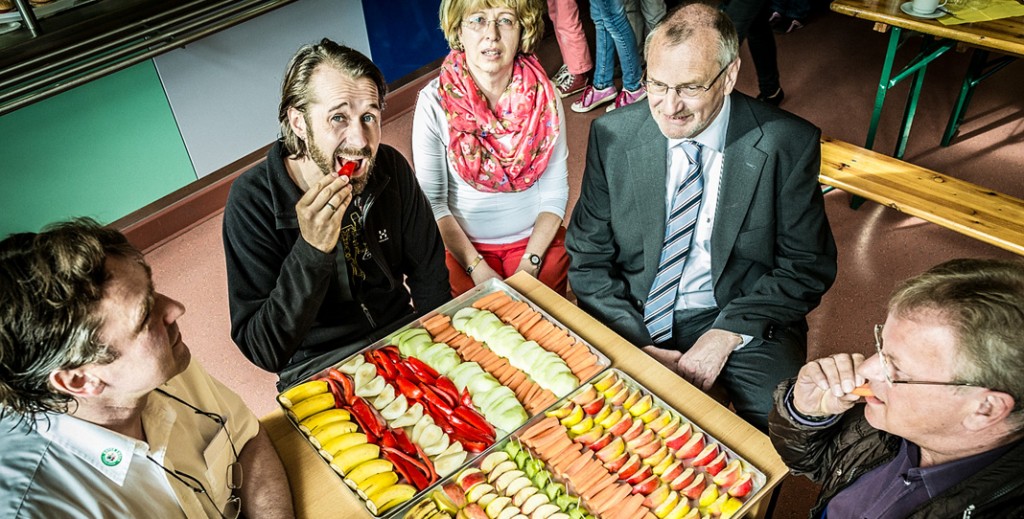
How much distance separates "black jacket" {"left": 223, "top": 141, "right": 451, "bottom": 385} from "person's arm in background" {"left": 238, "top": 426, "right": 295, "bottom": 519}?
42cm

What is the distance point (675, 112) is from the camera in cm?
217

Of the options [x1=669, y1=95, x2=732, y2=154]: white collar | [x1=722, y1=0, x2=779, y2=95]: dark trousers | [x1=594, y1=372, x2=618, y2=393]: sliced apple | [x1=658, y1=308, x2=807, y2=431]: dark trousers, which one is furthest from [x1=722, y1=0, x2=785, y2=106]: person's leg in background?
[x1=594, y1=372, x2=618, y2=393]: sliced apple

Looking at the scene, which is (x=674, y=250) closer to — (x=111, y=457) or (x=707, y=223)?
(x=707, y=223)

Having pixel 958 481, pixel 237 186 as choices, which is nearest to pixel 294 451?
pixel 237 186

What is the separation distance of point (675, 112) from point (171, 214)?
3268 mm

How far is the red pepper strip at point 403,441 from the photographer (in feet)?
5.74

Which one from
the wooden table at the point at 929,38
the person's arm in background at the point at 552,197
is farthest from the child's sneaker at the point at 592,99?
the person's arm in background at the point at 552,197

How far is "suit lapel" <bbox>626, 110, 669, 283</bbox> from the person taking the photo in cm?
231

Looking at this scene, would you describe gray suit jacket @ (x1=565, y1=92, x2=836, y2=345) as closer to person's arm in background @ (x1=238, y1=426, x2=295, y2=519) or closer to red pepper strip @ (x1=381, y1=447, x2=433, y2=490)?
red pepper strip @ (x1=381, y1=447, x2=433, y2=490)

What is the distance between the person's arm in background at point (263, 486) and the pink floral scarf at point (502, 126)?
142cm

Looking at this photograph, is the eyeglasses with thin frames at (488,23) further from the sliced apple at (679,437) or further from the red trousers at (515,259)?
the sliced apple at (679,437)

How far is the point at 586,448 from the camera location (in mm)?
1745

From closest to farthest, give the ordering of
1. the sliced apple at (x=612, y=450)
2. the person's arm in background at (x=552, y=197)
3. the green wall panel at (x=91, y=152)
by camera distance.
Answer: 1. the sliced apple at (x=612, y=450)
2. the person's arm in background at (x=552, y=197)
3. the green wall panel at (x=91, y=152)

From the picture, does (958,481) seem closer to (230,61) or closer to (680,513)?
(680,513)
